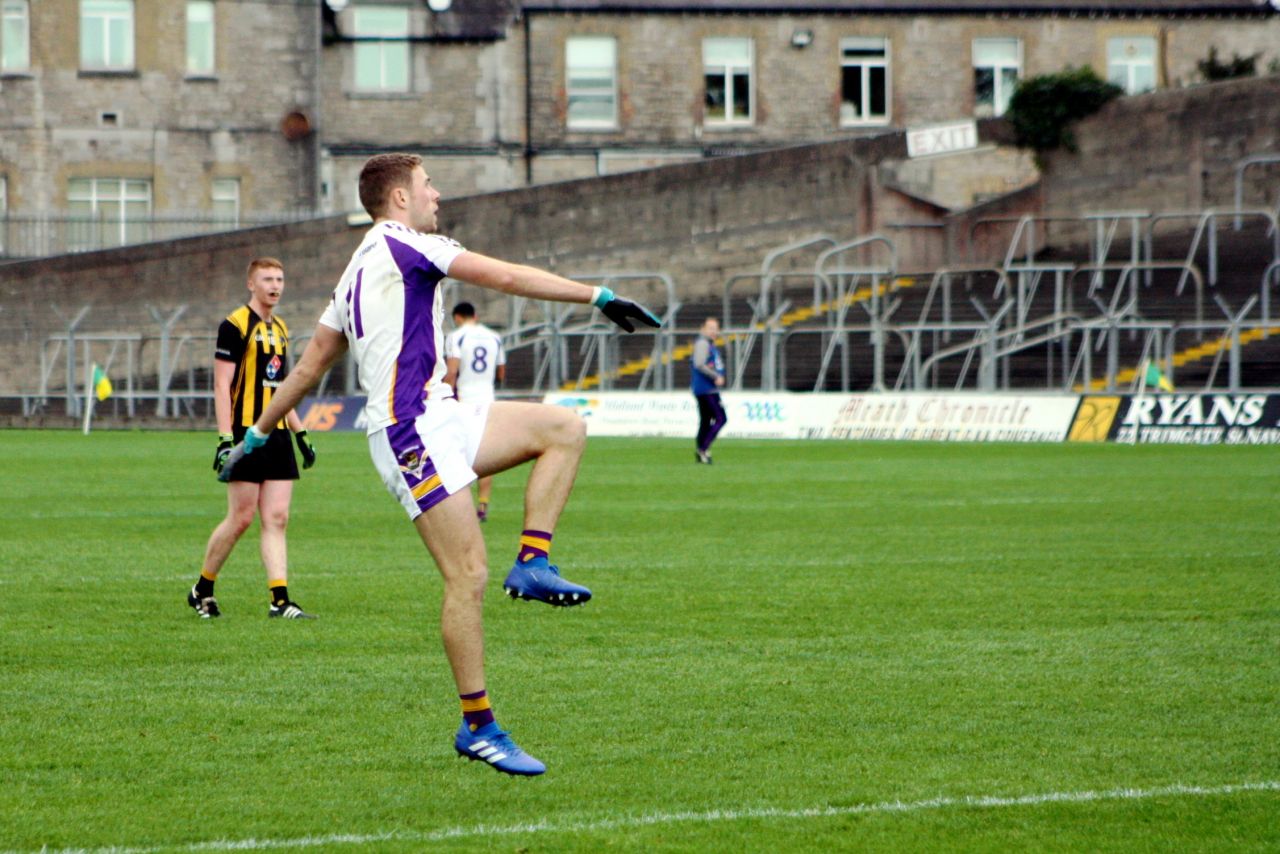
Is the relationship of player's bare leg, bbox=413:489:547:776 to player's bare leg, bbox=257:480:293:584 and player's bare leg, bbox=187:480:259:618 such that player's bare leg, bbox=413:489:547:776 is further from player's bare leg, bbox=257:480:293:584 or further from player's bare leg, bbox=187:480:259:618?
player's bare leg, bbox=187:480:259:618

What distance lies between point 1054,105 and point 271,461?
119 ft

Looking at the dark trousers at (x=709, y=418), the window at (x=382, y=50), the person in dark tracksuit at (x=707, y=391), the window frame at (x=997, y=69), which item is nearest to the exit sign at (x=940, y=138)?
the window frame at (x=997, y=69)

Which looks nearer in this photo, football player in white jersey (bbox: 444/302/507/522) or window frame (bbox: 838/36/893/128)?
football player in white jersey (bbox: 444/302/507/522)

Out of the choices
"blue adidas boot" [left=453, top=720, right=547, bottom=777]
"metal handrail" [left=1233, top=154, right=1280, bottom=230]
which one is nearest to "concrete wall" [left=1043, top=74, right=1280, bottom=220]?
"metal handrail" [left=1233, top=154, right=1280, bottom=230]

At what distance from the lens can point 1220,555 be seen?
1327 centimetres

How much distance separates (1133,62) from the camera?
50531 millimetres

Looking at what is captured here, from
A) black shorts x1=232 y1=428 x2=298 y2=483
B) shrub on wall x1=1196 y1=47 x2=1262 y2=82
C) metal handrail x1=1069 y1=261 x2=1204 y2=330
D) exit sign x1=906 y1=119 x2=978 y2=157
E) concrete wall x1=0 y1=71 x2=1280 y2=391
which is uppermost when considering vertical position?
shrub on wall x1=1196 y1=47 x2=1262 y2=82

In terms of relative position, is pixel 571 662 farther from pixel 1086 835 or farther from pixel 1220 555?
pixel 1220 555

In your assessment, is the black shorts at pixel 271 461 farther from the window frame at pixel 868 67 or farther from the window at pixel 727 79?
the window frame at pixel 868 67

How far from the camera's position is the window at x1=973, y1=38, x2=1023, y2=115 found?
164ft

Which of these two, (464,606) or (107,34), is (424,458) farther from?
(107,34)

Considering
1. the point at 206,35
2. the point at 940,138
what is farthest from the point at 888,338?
the point at 206,35

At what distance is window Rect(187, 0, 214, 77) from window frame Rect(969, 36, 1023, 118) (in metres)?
19.7

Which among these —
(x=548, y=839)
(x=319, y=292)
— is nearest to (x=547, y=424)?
(x=548, y=839)
